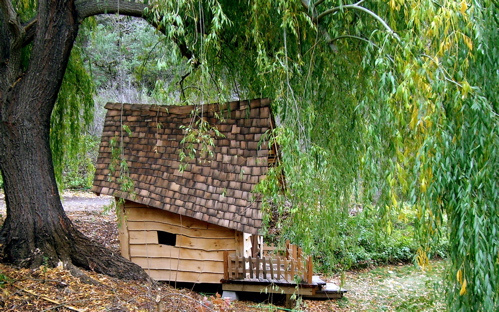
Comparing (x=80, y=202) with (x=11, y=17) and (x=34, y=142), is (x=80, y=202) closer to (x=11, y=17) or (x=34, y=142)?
(x=34, y=142)

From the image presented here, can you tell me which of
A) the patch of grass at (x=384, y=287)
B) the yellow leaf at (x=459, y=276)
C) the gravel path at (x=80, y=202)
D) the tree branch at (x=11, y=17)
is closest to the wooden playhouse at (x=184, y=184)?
the tree branch at (x=11, y=17)

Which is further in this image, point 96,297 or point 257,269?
point 257,269

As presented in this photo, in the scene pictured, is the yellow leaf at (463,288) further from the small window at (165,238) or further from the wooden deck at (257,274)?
the small window at (165,238)

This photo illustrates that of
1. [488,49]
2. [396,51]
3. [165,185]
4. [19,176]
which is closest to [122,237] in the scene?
[165,185]

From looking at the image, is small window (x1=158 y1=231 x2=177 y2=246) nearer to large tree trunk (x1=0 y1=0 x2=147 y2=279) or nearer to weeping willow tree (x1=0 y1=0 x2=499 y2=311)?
weeping willow tree (x1=0 y1=0 x2=499 y2=311)

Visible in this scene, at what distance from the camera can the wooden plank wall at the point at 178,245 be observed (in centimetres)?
764

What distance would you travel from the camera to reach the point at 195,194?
7.06 m

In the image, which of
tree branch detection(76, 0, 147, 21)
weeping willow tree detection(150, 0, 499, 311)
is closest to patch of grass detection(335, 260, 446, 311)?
weeping willow tree detection(150, 0, 499, 311)

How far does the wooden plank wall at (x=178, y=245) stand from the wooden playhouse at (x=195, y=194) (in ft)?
0.06

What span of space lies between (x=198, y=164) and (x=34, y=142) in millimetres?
2628

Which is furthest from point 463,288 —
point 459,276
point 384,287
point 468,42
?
point 384,287

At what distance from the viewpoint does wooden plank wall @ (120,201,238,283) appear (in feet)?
25.1

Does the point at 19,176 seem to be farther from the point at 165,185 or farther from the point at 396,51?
the point at 396,51

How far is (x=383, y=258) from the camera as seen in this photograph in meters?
13.4
